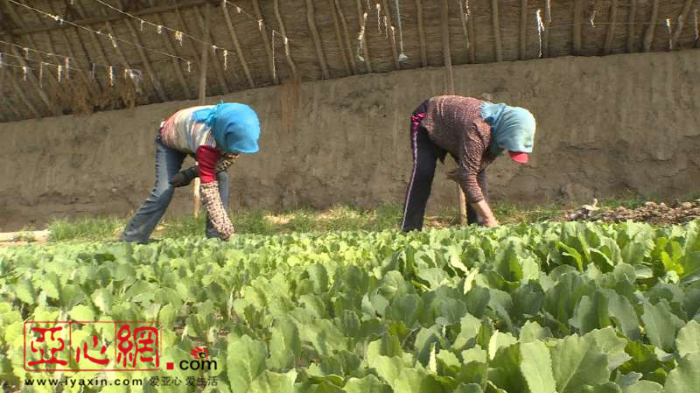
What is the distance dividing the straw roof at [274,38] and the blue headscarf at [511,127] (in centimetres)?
354

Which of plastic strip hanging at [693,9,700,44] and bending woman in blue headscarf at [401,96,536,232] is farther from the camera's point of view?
plastic strip hanging at [693,9,700,44]

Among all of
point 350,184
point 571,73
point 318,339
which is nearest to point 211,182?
point 318,339

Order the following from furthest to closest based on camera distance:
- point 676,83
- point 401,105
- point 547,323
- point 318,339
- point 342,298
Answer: point 401,105 < point 676,83 < point 342,298 < point 547,323 < point 318,339

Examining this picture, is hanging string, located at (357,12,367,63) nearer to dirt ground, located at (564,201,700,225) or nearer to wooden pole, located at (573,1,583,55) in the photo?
wooden pole, located at (573,1,583,55)

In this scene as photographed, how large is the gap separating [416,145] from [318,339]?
3569mm

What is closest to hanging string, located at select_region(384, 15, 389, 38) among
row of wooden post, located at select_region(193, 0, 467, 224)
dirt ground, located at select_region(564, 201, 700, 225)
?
row of wooden post, located at select_region(193, 0, 467, 224)

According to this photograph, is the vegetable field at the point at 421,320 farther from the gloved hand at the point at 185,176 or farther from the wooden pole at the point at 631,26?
the wooden pole at the point at 631,26

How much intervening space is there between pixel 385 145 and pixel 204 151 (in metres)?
5.14

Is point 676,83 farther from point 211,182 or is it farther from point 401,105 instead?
point 211,182

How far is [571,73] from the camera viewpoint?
8.05m

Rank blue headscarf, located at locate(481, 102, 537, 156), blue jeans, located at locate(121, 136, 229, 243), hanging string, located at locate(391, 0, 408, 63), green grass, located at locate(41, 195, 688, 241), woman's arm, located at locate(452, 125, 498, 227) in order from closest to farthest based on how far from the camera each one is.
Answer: blue headscarf, located at locate(481, 102, 537, 156)
woman's arm, located at locate(452, 125, 498, 227)
blue jeans, located at locate(121, 136, 229, 243)
green grass, located at locate(41, 195, 688, 241)
hanging string, located at locate(391, 0, 408, 63)

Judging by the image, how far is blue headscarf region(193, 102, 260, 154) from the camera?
12.0 feet

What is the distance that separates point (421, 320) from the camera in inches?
38.6

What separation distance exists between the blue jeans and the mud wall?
448 cm
